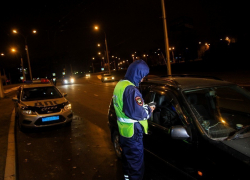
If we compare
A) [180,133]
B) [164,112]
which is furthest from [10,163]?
[180,133]

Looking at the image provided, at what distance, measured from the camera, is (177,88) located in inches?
115

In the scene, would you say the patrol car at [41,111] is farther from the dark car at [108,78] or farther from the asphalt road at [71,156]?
the dark car at [108,78]

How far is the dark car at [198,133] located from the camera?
6.97ft

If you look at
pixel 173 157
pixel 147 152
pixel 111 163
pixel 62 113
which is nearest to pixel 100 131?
pixel 62 113

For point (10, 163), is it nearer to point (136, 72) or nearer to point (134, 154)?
point (134, 154)

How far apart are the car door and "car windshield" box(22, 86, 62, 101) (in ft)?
17.2

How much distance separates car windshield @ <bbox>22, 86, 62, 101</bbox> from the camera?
7.46m

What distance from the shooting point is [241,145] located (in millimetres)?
2238

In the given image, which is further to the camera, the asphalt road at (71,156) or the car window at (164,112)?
the asphalt road at (71,156)

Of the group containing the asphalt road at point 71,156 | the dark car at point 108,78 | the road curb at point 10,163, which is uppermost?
the dark car at point 108,78

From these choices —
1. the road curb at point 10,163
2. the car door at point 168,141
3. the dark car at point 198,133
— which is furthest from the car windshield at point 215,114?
the road curb at point 10,163

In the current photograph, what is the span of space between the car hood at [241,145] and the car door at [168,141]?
1.32ft

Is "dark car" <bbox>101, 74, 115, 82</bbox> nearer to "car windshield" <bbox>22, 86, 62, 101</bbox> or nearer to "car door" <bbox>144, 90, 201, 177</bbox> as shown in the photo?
"car windshield" <bbox>22, 86, 62, 101</bbox>

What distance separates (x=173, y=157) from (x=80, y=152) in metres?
2.93
